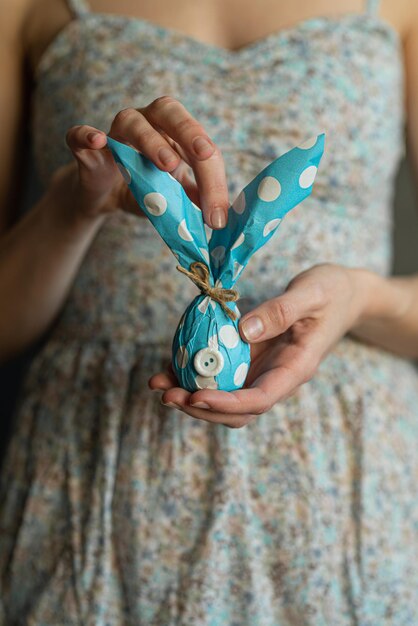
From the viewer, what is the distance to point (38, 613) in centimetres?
72

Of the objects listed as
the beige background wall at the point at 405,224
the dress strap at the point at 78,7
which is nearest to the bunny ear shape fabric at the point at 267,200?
the dress strap at the point at 78,7

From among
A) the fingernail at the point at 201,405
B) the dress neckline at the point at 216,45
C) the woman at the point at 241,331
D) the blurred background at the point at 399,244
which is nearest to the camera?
the fingernail at the point at 201,405

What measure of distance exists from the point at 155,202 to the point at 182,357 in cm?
12

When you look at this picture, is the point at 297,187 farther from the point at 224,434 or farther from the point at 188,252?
the point at 224,434

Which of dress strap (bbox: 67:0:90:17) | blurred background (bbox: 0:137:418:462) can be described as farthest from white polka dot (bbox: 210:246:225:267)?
blurred background (bbox: 0:137:418:462)

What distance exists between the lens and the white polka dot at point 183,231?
1.86ft

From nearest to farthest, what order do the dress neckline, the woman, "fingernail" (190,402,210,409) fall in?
"fingernail" (190,402,210,409) → the woman → the dress neckline

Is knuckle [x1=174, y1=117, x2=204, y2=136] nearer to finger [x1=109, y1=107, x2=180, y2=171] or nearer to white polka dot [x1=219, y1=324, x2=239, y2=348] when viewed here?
finger [x1=109, y1=107, x2=180, y2=171]

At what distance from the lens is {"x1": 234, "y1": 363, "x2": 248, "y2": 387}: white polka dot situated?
59 cm

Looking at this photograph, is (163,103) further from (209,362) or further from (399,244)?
(399,244)

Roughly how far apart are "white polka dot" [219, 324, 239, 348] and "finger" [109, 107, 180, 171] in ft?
0.43

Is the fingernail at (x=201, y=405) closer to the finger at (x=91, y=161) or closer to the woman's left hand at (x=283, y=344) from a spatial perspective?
the woman's left hand at (x=283, y=344)

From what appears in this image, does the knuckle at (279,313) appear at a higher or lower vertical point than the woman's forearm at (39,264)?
lower

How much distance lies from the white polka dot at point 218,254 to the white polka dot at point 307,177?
0.08m
